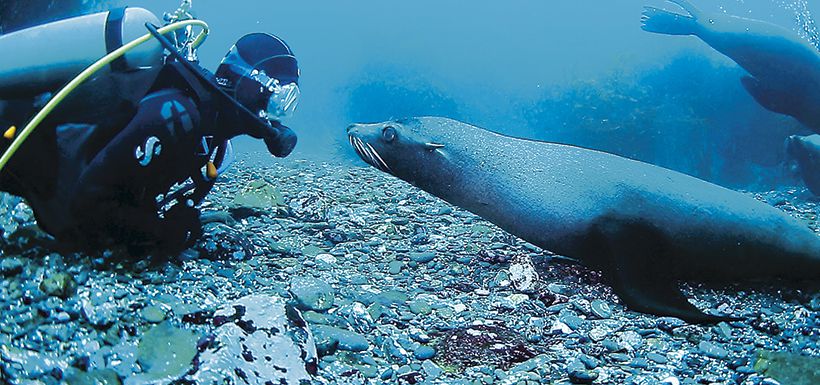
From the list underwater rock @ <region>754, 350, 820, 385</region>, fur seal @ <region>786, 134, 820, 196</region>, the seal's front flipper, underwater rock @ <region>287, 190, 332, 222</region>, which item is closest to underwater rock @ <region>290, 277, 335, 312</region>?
underwater rock @ <region>287, 190, 332, 222</region>

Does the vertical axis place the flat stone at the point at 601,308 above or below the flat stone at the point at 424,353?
below

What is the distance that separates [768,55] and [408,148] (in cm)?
662

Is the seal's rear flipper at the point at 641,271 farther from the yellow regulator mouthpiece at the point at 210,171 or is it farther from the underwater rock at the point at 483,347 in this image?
the yellow regulator mouthpiece at the point at 210,171

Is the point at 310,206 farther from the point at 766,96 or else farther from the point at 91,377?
the point at 766,96

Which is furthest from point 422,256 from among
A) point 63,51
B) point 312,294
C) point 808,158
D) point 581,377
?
point 808,158

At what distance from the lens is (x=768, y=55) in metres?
7.08

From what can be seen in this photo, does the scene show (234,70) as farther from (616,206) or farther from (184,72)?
(616,206)

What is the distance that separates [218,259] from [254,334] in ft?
4.03

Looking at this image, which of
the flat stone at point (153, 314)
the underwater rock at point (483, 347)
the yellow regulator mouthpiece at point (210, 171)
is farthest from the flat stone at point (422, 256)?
the flat stone at point (153, 314)

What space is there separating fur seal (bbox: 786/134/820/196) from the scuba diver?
22.4 ft

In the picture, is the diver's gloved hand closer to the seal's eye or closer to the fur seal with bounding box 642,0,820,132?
the seal's eye

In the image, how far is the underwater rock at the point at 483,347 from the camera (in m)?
2.18

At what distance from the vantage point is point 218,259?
304 cm

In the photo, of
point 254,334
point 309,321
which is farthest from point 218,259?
point 254,334
